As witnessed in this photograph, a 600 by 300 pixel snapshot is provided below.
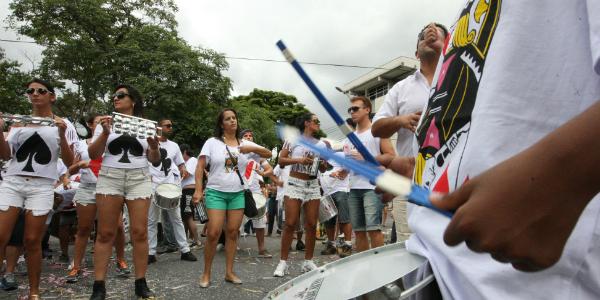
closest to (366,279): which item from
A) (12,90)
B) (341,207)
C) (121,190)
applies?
(121,190)

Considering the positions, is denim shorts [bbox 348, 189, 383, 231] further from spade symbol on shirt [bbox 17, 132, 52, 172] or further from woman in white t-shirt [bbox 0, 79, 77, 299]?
spade symbol on shirt [bbox 17, 132, 52, 172]

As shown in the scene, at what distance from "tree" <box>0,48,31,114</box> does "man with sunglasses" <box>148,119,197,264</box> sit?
60.0ft

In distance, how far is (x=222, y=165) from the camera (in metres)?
5.13

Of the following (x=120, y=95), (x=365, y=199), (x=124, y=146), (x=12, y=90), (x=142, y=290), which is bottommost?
(x=142, y=290)

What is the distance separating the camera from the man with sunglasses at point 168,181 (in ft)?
20.8

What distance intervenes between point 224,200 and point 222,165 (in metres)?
0.45

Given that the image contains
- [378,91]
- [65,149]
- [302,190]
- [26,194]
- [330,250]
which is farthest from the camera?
[378,91]

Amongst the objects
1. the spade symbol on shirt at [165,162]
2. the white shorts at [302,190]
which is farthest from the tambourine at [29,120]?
the white shorts at [302,190]

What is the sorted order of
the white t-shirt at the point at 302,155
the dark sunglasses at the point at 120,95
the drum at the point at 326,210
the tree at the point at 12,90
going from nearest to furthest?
the dark sunglasses at the point at 120,95, the white t-shirt at the point at 302,155, the drum at the point at 326,210, the tree at the point at 12,90

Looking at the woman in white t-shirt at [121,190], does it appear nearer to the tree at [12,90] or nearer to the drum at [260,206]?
the drum at [260,206]

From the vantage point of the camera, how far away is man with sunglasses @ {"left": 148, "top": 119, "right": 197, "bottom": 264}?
633 cm

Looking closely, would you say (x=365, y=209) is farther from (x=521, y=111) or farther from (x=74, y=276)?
(x=521, y=111)

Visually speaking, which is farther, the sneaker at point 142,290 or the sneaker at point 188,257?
the sneaker at point 188,257

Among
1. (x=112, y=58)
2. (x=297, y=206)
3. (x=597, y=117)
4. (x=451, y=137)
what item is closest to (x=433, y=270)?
(x=451, y=137)
